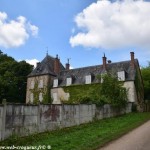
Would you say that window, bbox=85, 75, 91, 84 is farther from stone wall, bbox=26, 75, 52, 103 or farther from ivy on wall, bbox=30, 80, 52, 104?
ivy on wall, bbox=30, 80, 52, 104

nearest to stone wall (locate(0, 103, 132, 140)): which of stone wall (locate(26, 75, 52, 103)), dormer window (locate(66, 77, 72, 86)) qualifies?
dormer window (locate(66, 77, 72, 86))

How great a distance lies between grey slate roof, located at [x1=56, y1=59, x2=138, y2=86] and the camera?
3790 cm

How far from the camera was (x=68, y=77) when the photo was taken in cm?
4262

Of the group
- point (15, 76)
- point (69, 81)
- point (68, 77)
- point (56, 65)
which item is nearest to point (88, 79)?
point (69, 81)

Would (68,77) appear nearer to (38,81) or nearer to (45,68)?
(45,68)

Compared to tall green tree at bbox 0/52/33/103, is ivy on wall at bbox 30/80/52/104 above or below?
below

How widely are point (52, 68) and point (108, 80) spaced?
19.3 m

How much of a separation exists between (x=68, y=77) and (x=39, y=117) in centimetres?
2869

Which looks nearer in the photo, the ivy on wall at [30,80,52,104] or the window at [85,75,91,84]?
the window at [85,75,91,84]

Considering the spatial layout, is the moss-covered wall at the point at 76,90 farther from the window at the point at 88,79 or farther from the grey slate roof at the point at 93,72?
the grey slate roof at the point at 93,72

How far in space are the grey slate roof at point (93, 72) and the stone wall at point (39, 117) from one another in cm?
1820

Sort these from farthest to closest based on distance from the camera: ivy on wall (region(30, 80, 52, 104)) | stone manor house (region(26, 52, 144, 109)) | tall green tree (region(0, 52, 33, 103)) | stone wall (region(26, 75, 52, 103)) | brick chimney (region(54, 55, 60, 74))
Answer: tall green tree (region(0, 52, 33, 103)), brick chimney (region(54, 55, 60, 74)), stone wall (region(26, 75, 52, 103)), ivy on wall (region(30, 80, 52, 104)), stone manor house (region(26, 52, 144, 109))

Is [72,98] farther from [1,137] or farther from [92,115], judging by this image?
[1,137]

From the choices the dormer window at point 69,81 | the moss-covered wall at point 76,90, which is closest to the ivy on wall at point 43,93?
the moss-covered wall at point 76,90
